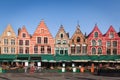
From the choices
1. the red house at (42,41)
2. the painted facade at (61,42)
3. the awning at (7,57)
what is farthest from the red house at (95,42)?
the awning at (7,57)

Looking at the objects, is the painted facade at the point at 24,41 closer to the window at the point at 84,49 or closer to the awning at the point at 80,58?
the awning at the point at 80,58

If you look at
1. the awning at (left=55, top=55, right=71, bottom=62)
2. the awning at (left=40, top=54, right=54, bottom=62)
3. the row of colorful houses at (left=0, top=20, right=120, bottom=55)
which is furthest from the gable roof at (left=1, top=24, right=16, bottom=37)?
the awning at (left=55, top=55, right=71, bottom=62)

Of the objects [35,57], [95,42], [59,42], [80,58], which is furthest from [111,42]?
[35,57]

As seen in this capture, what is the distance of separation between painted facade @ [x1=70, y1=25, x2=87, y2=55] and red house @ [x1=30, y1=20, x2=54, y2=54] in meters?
5.06

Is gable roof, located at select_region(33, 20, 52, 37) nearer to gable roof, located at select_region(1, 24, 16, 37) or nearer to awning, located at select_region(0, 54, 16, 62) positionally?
gable roof, located at select_region(1, 24, 16, 37)

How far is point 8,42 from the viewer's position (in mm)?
77125

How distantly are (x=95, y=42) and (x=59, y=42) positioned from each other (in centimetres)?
874

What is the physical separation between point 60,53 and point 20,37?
1028cm

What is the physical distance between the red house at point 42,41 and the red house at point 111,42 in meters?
13.0

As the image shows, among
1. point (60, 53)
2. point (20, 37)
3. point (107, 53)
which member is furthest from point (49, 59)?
point (107, 53)

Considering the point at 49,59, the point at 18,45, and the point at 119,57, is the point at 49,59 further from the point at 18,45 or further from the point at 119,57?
the point at 119,57

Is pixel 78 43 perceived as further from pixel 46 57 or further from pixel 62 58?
pixel 46 57

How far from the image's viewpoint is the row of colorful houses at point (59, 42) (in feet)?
254

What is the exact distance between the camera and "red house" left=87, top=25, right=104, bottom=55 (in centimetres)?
7856
